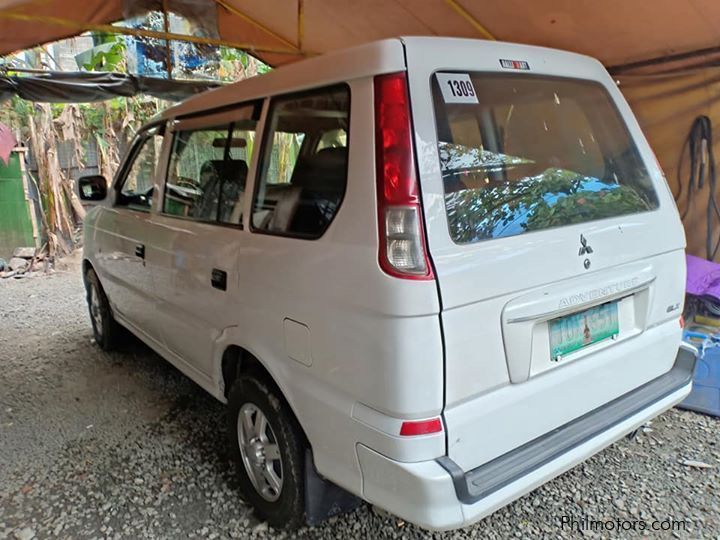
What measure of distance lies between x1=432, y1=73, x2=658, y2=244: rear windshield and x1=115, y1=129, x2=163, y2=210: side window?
7.21ft

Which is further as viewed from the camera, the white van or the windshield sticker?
the windshield sticker

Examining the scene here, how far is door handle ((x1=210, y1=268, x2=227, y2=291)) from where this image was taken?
7.80 ft

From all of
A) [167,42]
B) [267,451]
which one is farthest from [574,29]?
[167,42]

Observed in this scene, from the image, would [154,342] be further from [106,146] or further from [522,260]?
[106,146]

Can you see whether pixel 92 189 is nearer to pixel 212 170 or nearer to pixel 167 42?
pixel 212 170

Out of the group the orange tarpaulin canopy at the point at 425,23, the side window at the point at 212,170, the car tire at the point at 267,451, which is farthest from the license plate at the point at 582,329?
the orange tarpaulin canopy at the point at 425,23

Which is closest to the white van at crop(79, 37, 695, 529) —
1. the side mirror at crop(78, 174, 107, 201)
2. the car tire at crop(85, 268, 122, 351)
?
the side mirror at crop(78, 174, 107, 201)

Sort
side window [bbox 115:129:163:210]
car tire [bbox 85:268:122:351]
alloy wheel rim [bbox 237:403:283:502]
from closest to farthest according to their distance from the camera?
alloy wheel rim [bbox 237:403:283:502]
side window [bbox 115:129:163:210]
car tire [bbox 85:268:122:351]

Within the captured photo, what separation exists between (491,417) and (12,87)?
561 cm

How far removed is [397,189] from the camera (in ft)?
5.31

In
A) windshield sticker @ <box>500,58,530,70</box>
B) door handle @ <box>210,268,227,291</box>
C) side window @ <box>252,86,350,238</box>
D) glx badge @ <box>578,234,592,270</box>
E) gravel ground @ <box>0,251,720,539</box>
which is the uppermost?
windshield sticker @ <box>500,58,530,70</box>

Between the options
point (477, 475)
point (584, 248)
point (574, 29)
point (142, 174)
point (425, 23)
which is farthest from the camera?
point (425, 23)

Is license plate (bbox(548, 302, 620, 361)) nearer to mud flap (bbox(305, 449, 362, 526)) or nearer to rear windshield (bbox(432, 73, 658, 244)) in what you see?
rear windshield (bbox(432, 73, 658, 244))

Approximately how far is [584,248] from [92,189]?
3753 mm
